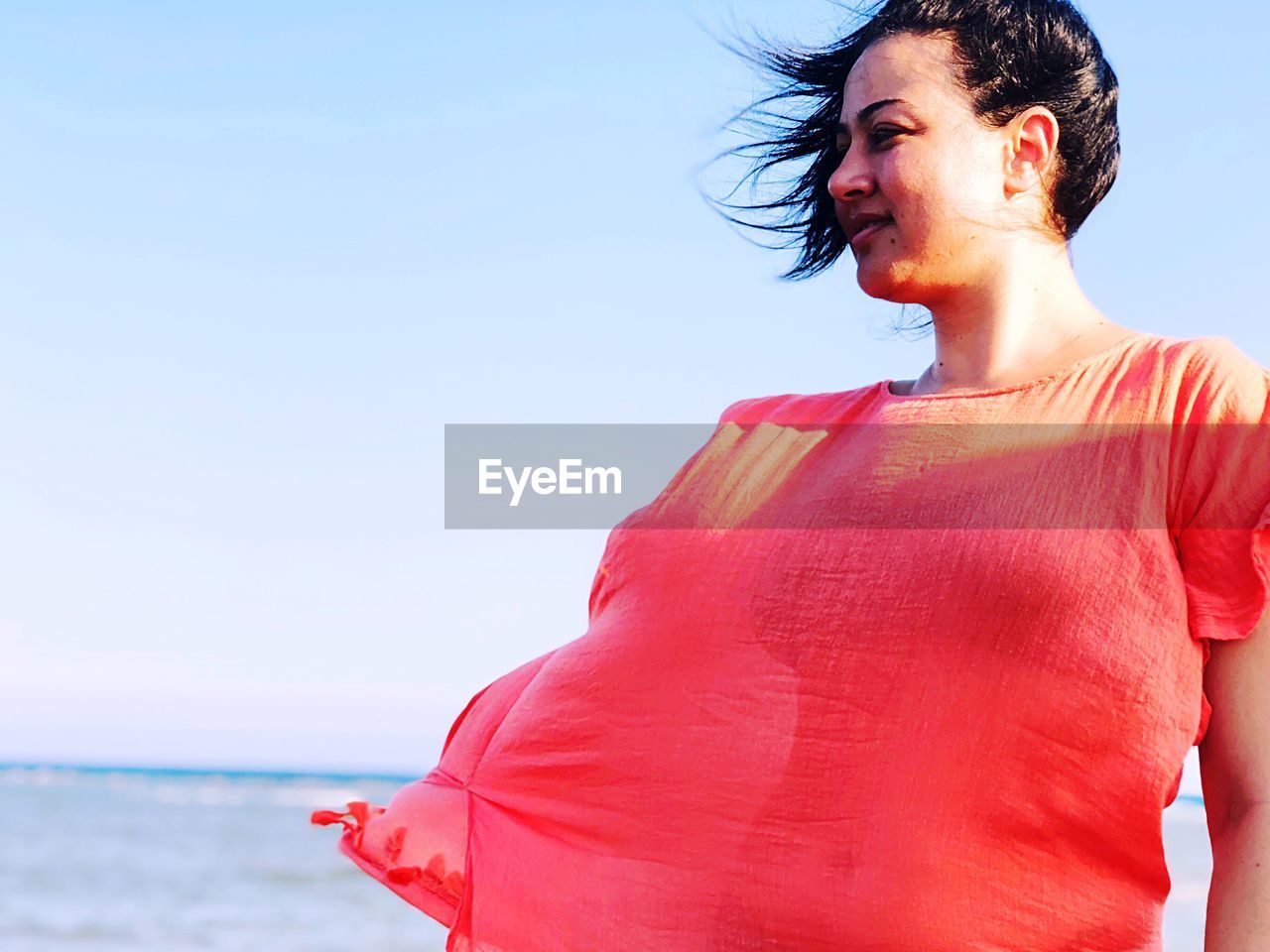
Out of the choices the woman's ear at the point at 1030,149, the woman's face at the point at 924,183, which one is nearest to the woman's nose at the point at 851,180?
the woman's face at the point at 924,183

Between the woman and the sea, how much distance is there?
3.51 meters

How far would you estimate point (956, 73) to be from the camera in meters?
1.67

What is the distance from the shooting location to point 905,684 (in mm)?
1372

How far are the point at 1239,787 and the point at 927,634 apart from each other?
0.30m

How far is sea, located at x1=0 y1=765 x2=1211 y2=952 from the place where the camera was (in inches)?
327

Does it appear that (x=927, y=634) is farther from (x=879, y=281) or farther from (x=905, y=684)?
(x=879, y=281)

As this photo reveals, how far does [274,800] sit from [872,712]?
74.3ft

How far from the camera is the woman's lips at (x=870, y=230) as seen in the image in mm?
1647

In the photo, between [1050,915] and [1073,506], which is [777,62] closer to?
[1073,506]

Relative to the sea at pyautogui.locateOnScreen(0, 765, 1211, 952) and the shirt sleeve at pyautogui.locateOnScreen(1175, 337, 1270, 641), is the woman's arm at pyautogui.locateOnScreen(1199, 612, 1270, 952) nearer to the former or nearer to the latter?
the shirt sleeve at pyautogui.locateOnScreen(1175, 337, 1270, 641)

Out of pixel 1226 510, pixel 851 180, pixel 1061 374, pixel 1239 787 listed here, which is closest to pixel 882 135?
pixel 851 180

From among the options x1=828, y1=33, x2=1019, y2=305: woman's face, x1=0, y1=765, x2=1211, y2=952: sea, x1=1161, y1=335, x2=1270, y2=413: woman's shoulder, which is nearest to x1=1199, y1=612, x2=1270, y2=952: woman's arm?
x1=1161, y1=335, x2=1270, y2=413: woman's shoulder

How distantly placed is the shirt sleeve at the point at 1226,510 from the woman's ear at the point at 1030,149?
1.30 feet

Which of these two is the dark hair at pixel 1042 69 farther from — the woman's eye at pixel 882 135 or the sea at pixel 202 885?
the sea at pixel 202 885
